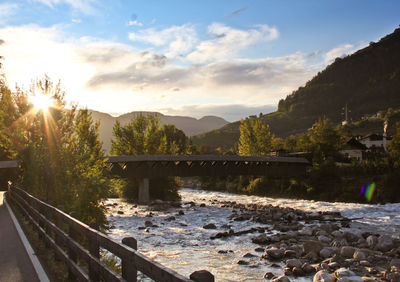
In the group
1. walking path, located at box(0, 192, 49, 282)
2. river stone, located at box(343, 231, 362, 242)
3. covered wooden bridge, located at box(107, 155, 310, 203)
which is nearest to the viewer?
walking path, located at box(0, 192, 49, 282)

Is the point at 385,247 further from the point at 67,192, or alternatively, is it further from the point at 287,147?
the point at 287,147

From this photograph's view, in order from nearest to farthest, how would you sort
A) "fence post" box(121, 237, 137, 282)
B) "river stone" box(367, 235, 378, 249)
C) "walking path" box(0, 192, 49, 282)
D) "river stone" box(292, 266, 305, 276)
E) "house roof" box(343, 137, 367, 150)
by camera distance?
"fence post" box(121, 237, 137, 282) < "walking path" box(0, 192, 49, 282) < "river stone" box(292, 266, 305, 276) < "river stone" box(367, 235, 378, 249) < "house roof" box(343, 137, 367, 150)

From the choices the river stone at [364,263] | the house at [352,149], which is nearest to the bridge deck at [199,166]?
the house at [352,149]

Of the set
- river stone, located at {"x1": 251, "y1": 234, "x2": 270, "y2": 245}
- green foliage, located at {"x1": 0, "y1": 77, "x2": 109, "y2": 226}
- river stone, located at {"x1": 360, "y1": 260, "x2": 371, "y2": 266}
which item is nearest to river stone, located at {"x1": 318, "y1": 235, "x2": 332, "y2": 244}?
river stone, located at {"x1": 251, "y1": 234, "x2": 270, "y2": 245}

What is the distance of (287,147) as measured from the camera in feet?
261

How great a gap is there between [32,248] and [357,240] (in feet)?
57.7

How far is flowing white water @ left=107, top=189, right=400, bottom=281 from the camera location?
594 inches

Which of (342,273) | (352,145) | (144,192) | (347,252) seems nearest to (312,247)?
(347,252)

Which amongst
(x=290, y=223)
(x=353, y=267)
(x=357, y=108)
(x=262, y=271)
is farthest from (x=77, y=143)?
(x=357, y=108)

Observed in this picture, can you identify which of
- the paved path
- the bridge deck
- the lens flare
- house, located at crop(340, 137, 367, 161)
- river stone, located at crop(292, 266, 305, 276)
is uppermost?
the lens flare

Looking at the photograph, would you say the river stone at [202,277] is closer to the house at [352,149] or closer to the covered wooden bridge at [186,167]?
the covered wooden bridge at [186,167]

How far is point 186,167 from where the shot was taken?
4662cm

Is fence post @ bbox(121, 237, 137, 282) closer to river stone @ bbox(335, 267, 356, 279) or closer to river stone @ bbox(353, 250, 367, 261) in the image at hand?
river stone @ bbox(335, 267, 356, 279)

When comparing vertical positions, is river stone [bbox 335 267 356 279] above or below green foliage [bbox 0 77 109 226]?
below
